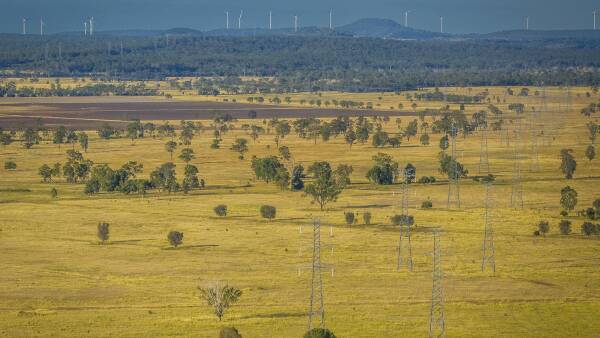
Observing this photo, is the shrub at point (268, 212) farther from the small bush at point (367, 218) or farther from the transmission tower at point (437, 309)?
the transmission tower at point (437, 309)

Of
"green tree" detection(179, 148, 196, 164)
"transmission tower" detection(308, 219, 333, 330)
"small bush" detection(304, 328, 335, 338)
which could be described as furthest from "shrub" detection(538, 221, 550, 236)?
"green tree" detection(179, 148, 196, 164)

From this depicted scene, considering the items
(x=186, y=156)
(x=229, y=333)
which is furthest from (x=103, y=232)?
(x=186, y=156)

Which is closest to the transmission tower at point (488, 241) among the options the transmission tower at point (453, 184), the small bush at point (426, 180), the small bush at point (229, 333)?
the transmission tower at point (453, 184)

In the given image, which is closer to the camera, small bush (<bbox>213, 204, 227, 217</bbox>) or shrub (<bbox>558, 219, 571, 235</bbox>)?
shrub (<bbox>558, 219, 571, 235</bbox>)

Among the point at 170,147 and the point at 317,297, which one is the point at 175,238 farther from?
the point at 170,147

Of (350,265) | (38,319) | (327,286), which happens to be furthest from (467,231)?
(38,319)

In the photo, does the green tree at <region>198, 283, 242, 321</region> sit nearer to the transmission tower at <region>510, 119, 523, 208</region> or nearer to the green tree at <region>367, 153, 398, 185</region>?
the transmission tower at <region>510, 119, 523, 208</region>

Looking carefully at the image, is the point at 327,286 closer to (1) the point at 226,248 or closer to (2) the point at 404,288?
(2) the point at 404,288
